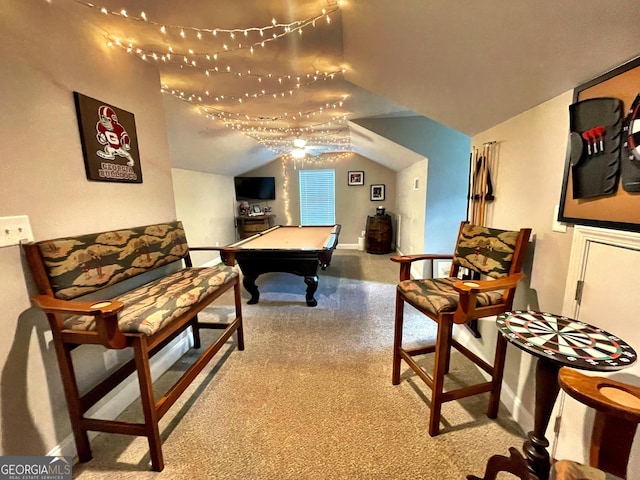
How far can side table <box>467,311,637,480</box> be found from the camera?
831 mm

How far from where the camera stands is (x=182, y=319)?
1454mm

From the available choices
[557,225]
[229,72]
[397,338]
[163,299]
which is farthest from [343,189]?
[163,299]

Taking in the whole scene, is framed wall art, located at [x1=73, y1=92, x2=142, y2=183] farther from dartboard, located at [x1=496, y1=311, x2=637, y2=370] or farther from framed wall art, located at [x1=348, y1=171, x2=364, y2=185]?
framed wall art, located at [x1=348, y1=171, x2=364, y2=185]

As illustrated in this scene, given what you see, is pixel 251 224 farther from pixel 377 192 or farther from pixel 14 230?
pixel 14 230

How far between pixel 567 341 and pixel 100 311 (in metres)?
1.76

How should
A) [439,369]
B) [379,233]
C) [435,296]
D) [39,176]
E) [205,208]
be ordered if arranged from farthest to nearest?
[379,233]
[205,208]
[435,296]
[439,369]
[39,176]

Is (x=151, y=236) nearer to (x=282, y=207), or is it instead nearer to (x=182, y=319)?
(x=182, y=319)

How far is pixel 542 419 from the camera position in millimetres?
995

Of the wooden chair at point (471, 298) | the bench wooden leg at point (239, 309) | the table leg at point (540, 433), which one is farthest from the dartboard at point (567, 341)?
the bench wooden leg at point (239, 309)

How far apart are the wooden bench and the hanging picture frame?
525cm

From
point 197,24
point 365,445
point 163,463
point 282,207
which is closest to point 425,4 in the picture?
point 197,24

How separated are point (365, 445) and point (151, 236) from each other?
1.86 metres

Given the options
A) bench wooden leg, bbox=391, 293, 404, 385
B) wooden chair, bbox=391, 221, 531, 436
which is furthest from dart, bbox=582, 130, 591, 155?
bench wooden leg, bbox=391, 293, 404, 385

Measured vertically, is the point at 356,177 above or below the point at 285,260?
above
